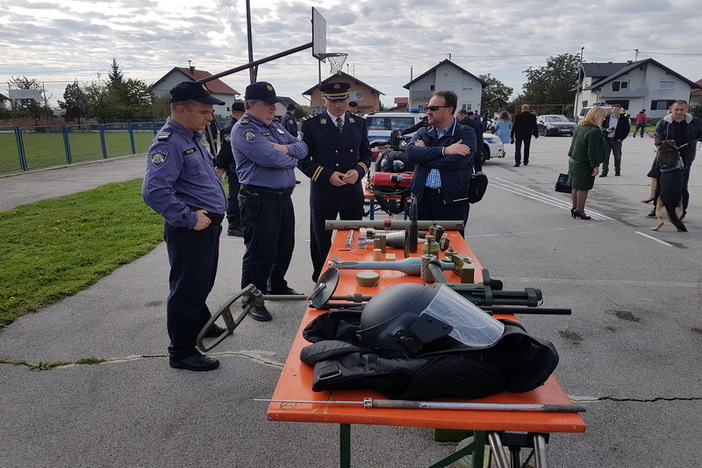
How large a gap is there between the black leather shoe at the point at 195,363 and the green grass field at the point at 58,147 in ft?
48.7

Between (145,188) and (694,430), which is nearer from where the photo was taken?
(694,430)

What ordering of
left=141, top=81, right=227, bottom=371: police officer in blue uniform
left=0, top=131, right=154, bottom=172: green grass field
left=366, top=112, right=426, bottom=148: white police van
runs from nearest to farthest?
left=141, top=81, right=227, bottom=371: police officer in blue uniform, left=366, top=112, right=426, bottom=148: white police van, left=0, top=131, right=154, bottom=172: green grass field

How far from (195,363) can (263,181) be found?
4.93 ft

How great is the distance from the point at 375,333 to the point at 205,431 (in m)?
1.49

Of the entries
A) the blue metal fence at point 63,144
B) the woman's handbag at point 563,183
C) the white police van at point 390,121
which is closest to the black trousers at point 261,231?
the woman's handbag at point 563,183

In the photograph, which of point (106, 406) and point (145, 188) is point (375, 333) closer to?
point (145, 188)

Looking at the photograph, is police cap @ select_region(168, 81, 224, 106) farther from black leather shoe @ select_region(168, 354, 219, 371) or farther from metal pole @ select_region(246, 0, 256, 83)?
metal pole @ select_region(246, 0, 256, 83)

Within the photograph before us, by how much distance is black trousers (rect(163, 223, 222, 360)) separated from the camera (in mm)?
3014

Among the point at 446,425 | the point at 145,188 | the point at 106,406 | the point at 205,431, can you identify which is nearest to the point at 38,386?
the point at 106,406

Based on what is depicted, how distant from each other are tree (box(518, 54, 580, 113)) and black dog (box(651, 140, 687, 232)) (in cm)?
6383

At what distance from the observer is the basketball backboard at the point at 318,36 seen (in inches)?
506

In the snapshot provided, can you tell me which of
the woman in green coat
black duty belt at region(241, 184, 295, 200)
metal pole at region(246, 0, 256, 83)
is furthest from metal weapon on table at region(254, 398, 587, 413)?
metal pole at region(246, 0, 256, 83)

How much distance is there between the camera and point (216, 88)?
246 feet

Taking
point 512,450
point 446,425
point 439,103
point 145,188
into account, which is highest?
point 439,103
